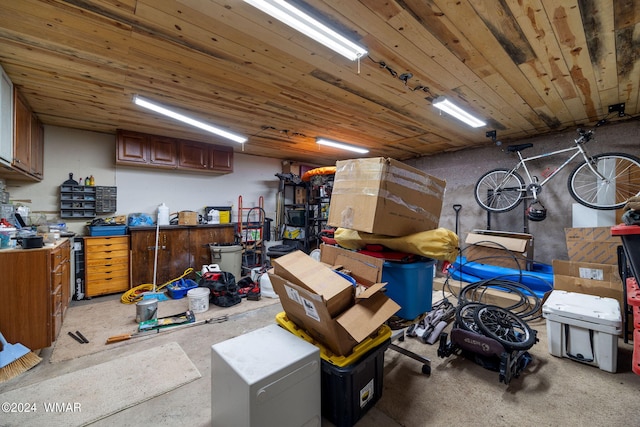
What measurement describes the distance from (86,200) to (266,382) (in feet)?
14.2

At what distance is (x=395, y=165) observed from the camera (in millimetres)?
1802

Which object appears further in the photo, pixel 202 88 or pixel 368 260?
pixel 202 88

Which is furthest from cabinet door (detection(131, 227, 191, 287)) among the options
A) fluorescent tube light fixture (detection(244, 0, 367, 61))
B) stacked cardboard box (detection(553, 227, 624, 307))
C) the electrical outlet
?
the electrical outlet

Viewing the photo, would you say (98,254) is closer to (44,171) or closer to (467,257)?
(44,171)

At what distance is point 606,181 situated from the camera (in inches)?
139

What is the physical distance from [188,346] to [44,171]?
3502mm

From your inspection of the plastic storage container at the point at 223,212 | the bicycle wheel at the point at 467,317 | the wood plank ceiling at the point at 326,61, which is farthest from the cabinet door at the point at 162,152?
the bicycle wheel at the point at 467,317

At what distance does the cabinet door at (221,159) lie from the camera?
4.72m

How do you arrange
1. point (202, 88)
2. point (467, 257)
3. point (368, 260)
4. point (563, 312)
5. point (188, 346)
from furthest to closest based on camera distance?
1. point (467, 257)
2. point (202, 88)
3. point (188, 346)
4. point (563, 312)
5. point (368, 260)

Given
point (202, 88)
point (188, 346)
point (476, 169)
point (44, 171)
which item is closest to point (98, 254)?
point (44, 171)

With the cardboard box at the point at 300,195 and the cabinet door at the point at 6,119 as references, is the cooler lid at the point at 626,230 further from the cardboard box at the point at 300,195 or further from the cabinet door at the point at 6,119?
the cardboard box at the point at 300,195

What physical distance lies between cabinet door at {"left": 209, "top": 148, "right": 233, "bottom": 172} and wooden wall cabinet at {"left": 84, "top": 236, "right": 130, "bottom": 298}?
1.82 metres

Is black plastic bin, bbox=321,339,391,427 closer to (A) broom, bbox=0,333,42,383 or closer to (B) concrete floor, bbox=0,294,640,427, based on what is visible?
(B) concrete floor, bbox=0,294,640,427

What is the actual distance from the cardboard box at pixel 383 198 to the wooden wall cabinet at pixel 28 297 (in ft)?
8.25
